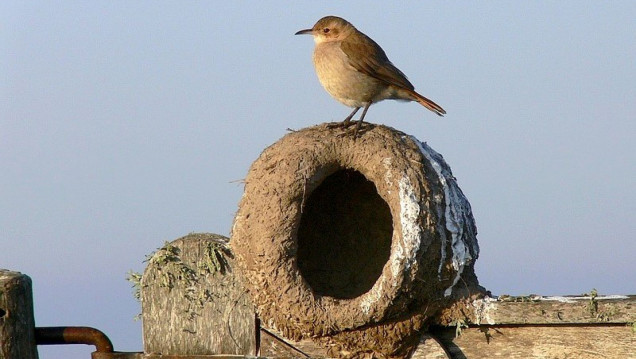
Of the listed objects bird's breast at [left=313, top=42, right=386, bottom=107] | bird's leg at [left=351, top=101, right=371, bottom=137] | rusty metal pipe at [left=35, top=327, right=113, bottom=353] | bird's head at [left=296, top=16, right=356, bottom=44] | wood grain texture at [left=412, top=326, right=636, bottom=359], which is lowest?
wood grain texture at [left=412, top=326, right=636, bottom=359]

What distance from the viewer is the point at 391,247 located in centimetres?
625

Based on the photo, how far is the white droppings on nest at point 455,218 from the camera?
6219 millimetres

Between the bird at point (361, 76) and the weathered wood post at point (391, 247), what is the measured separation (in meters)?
0.98

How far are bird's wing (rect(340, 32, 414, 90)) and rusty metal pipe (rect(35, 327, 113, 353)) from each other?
2.91 metres

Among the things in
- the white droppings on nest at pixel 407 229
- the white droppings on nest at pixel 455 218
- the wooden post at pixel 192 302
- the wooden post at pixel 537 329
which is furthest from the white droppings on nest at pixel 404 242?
the wooden post at pixel 192 302

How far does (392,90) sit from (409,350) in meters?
2.34

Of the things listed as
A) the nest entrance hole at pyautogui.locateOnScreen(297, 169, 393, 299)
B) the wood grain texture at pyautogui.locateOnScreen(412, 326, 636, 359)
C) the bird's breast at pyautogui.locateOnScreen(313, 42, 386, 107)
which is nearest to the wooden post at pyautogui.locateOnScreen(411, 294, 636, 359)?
the wood grain texture at pyautogui.locateOnScreen(412, 326, 636, 359)

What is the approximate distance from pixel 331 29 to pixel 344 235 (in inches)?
73.2

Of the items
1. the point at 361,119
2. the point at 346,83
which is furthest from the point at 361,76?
the point at 361,119

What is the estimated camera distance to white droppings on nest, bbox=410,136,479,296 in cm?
622

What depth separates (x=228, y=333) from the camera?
612cm

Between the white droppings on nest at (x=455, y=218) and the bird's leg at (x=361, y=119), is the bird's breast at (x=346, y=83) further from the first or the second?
→ the white droppings on nest at (x=455, y=218)

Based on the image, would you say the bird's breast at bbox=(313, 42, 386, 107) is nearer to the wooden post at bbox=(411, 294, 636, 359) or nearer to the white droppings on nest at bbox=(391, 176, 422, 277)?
the white droppings on nest at bbox=(391, 176, 422, 277)

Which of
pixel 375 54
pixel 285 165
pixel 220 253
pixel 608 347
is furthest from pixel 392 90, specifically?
pixel 608 347
